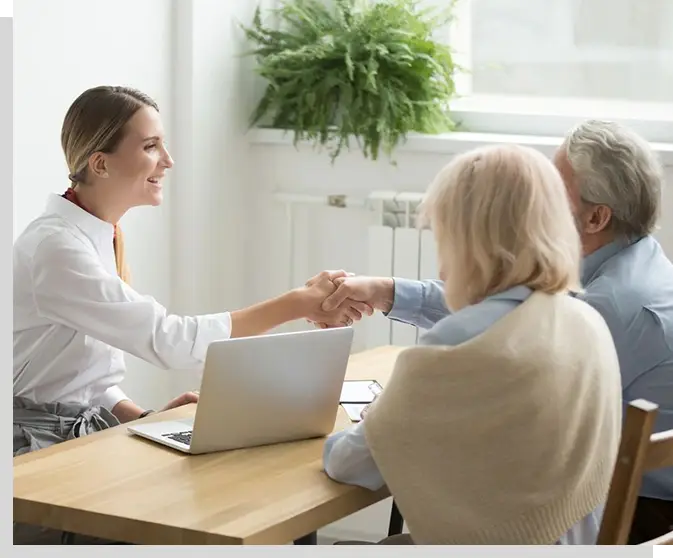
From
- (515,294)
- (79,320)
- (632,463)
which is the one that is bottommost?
(632,463)

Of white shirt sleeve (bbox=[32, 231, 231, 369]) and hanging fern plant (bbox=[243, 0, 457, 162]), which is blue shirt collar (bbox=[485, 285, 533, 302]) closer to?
white shirt sleeve (bbox=[32, 231, 231, 369])

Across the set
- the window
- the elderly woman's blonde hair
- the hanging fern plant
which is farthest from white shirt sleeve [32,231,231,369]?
the window

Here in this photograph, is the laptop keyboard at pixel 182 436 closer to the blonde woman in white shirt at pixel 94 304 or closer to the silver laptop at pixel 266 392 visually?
the silver laptop at pixel 266 392

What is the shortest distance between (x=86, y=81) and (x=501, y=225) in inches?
64.7

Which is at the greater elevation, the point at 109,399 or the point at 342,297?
the point at 342,297

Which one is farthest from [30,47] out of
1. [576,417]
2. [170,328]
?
[576,417]

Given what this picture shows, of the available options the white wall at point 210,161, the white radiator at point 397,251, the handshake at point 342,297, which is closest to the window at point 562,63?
the white radiator at point 397,251

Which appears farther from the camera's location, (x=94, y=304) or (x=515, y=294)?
(x=94, y=304)

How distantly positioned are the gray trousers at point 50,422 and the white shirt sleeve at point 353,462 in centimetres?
54

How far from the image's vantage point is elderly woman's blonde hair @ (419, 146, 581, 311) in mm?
1850

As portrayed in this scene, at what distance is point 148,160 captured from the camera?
2.59 metres

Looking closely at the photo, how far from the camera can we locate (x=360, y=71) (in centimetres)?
357

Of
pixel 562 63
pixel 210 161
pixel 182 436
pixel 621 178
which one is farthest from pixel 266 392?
pixel 562 63

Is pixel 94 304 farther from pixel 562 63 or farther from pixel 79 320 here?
pixel 562 63
